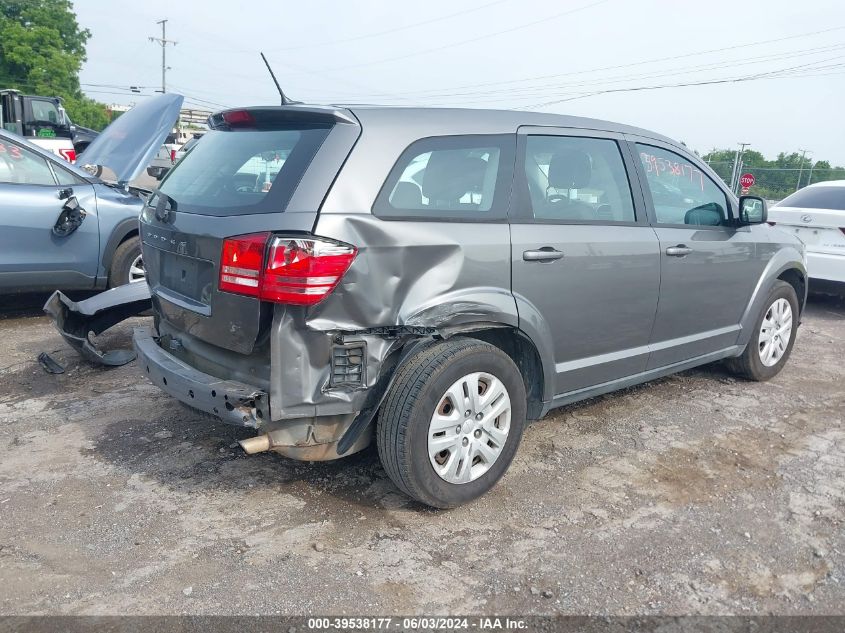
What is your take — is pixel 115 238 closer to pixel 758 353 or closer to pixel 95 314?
pixel 95 314

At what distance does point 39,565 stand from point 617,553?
7.73ft

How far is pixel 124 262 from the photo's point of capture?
20.9 ft

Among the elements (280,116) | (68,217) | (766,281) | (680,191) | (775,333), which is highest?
(280,116)

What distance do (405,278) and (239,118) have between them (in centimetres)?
120

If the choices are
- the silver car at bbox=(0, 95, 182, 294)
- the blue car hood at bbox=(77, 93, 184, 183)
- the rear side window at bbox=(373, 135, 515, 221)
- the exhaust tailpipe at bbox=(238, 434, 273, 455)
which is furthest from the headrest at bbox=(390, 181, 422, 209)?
the blue car hood at bbox=(77, 93, 184, 183)

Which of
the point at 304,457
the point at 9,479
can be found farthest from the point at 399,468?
the point at 9,479

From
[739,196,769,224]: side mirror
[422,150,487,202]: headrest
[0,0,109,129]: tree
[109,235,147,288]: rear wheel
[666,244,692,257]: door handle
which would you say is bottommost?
[109,235,147,288]: rear wheel

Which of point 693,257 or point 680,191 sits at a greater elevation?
point 680,191

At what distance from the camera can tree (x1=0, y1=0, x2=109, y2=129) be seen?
159 ft

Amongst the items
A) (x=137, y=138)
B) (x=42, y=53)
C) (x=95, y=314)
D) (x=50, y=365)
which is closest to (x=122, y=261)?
(x=137, y=138)

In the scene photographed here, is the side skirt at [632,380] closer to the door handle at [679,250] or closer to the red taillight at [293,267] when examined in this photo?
the door handle at [679,250]

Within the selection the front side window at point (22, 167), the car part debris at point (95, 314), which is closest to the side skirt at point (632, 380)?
the car part debris at point (95, 314)

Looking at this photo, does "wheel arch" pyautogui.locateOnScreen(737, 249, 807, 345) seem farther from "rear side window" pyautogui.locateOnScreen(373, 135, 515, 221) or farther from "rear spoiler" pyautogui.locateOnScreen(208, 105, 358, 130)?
"rear spoiler" pyautogui.locateOnScreen(208, 105, 358, 130)

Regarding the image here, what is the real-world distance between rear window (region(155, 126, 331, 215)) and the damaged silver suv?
12mm
